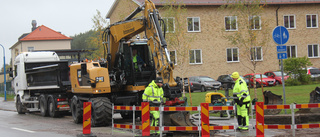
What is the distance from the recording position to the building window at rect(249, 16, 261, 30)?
68.4ft

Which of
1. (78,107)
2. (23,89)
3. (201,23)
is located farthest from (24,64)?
(201,23)

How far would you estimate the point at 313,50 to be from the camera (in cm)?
4491

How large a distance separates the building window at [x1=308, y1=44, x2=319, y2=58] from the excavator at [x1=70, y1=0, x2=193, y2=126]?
33.2 metres

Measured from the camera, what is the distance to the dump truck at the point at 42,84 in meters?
19.4

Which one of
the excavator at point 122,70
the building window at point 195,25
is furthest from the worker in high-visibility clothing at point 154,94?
the building window at point 195,25

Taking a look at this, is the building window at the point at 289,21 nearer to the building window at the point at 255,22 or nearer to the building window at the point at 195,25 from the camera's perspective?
the building window at the point at 195,25

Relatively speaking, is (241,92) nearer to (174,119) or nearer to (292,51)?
(174,119)

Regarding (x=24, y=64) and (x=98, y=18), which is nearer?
(x=24, y=64)

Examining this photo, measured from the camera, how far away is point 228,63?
42.9 metres

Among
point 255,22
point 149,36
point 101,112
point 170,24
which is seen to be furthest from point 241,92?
point 170,24

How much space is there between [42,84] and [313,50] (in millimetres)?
32950

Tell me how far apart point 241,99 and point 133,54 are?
4954 millimetres

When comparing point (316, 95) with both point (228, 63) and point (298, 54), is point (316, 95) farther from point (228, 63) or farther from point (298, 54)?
point (298, 54)

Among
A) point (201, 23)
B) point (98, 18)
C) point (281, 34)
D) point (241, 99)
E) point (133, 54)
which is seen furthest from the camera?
point (201, 23)
